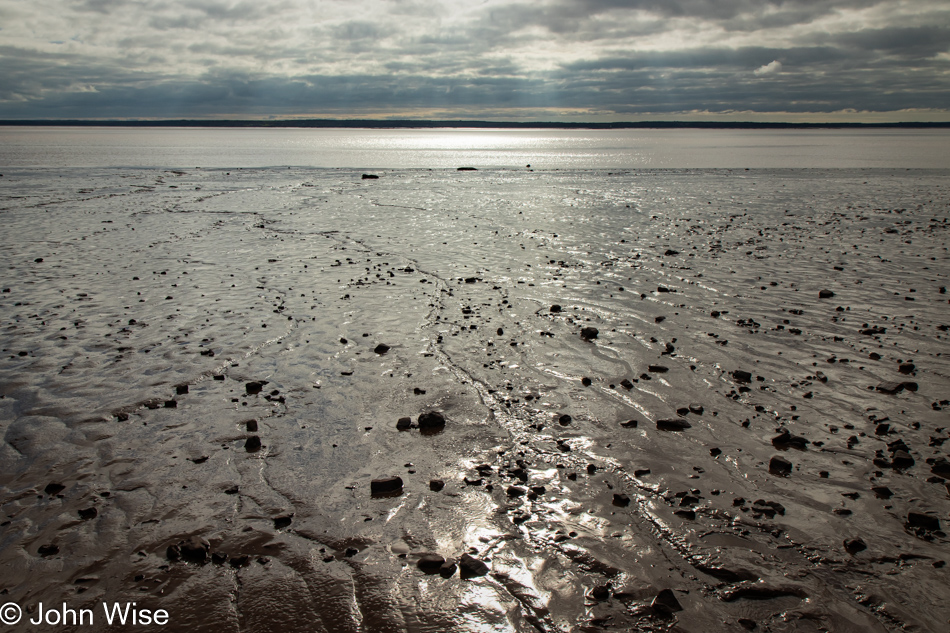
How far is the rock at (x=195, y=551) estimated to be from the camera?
17.1ft

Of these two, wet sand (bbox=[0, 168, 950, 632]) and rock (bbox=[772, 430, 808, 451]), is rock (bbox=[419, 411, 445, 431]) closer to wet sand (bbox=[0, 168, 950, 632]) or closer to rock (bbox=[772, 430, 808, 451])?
wet sand (bbox=[0, 168, 950, 632])

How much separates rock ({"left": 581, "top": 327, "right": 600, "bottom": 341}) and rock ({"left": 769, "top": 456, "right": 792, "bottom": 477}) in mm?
4681

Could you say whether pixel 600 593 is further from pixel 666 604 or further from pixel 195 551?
pixel 195 551

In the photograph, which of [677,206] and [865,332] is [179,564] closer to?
[865,332]

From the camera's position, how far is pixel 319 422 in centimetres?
790

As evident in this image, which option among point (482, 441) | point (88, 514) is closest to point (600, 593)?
point (482, 441)

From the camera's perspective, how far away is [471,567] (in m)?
5.06

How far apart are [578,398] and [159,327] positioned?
873 centimetres

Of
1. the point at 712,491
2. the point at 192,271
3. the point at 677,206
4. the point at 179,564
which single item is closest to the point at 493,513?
the point at 712,491

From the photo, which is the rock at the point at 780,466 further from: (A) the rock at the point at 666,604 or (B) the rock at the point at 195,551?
(B) the rock at the point at 195,551

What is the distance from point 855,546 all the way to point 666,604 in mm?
2178

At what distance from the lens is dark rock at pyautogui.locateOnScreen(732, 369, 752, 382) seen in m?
9.05

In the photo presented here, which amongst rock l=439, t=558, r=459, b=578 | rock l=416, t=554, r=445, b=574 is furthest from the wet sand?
rock l=416, t=554, r=445, b=574

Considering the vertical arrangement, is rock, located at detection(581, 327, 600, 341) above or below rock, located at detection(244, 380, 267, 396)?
above
